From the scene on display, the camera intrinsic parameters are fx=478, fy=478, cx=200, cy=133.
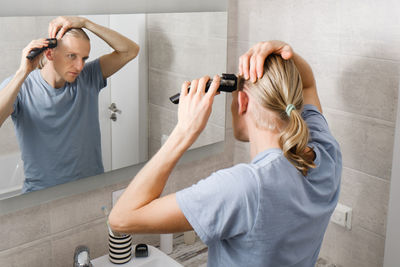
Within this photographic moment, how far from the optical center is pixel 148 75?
175 centimetres

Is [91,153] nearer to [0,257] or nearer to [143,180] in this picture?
[0,257]

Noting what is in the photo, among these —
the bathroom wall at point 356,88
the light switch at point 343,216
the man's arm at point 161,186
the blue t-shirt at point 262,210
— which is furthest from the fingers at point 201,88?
the light switch at point 343,216

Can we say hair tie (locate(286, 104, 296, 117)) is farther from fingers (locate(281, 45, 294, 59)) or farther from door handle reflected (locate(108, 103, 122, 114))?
door handle reflected (locate(108, 103, 122, 114))

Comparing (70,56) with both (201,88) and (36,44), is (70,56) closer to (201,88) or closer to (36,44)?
(36,44)

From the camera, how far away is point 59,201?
1.62 m

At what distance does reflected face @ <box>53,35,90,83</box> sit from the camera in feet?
4.91

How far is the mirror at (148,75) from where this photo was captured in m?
1.61

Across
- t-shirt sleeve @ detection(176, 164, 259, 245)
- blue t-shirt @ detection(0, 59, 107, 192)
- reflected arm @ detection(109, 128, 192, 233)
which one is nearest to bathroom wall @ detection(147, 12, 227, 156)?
blue t-shirt @ detection(0, 59, 107, 192)

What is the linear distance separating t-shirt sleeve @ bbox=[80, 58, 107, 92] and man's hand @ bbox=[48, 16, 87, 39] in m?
0.13

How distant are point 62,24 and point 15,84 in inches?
9.3

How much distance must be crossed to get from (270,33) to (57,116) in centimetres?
90

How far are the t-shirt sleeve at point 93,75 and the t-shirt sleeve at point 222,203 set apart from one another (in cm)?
69

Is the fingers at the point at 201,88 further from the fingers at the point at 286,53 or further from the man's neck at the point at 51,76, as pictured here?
the man's neck at the point at 51,76

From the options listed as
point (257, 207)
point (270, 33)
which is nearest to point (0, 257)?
point (257, 207)
